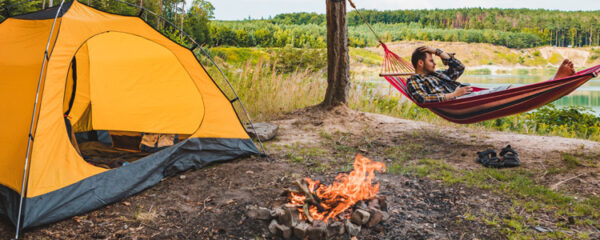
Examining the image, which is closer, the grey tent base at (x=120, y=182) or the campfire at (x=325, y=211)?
the campfire at (x=325, y=211)

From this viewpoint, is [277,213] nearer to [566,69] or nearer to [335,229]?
[335,229]

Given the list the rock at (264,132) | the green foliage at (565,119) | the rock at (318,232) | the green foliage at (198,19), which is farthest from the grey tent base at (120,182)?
the green foliage at (198,19)

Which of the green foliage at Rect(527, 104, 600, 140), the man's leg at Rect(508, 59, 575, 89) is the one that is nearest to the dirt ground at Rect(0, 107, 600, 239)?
the man's leg at Rect(508, 59, 575, 89)

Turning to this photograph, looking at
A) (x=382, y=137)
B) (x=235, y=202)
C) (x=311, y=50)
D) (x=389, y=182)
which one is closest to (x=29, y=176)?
(x=235, y=202)

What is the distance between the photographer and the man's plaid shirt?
11.0ft

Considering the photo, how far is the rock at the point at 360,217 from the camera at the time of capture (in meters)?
1.81

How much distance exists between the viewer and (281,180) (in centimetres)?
263

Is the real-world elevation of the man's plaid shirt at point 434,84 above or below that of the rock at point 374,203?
above

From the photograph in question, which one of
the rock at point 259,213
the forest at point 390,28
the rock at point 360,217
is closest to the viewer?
the rock at point 360,217

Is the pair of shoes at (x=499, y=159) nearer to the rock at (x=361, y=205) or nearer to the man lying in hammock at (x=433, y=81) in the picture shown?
the man lying in hammock at (x=433, y=81)

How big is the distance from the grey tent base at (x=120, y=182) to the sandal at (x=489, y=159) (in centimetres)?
180

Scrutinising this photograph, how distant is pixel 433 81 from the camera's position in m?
3.49

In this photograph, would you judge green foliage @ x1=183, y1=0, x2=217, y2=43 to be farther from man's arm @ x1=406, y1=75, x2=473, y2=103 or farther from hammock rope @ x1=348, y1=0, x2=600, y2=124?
hammock rope @ x1=348, y1=0, x2=600, y2=124

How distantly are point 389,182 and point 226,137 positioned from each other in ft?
4.41
